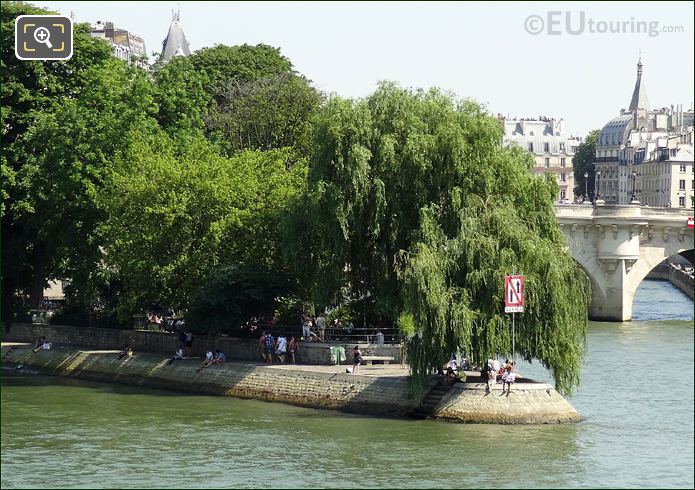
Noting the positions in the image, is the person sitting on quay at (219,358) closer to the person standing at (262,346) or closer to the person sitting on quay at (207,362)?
the person sitting on quay at (207,362)

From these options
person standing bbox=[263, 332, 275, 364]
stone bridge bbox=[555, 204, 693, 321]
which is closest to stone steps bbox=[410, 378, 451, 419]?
person standing bbox=[263, 332, 275, 364]

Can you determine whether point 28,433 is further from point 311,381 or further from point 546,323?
point 546,323

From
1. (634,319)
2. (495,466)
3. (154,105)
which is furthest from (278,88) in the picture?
(495,466)

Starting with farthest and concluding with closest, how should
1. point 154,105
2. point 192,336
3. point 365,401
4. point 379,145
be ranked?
point 154,105 → point 192,336 → point 379,145 → point 365,401

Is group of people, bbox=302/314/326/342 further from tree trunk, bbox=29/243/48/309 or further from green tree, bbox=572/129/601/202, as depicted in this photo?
green tree, bbox=572/129/601/202

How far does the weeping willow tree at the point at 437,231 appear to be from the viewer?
151 ft

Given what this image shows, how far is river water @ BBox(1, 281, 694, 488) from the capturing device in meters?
37.3

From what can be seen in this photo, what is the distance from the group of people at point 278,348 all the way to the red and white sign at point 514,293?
10.2 meters

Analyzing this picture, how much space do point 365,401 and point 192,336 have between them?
12.0 meters

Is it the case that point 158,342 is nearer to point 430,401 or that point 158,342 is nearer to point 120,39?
point 430,401

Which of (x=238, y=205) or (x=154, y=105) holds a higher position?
(x=154, y=105)

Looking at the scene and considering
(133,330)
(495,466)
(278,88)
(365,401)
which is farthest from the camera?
(278,88)

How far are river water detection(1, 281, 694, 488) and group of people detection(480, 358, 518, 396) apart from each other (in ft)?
4.73

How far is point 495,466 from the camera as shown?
38.5m
